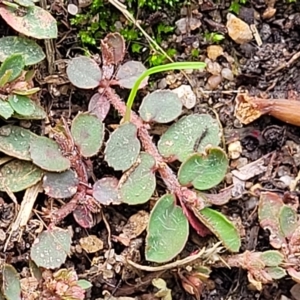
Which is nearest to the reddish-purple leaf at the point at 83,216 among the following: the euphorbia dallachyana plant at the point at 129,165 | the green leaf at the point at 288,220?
the euphorbia dallachyana plant at the point at 129,165

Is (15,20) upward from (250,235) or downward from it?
upward

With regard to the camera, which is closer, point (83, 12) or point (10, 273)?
point (10, 273)

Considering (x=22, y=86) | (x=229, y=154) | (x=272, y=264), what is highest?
(x=22, y=86)

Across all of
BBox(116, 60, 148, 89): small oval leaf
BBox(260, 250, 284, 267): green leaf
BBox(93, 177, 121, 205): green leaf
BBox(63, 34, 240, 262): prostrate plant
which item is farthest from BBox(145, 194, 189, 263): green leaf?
BBox(116, 60, 148, 89): small oval leaf

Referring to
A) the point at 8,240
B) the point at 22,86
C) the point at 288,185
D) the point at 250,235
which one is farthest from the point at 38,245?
the point at 288,185

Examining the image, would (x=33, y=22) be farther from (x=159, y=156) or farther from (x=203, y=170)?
(x=203, y=170)

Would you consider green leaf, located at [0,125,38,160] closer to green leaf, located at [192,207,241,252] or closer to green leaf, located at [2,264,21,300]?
green leaf, located at [2,264,21,300]

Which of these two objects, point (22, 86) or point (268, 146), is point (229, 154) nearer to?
point (268, 146)
